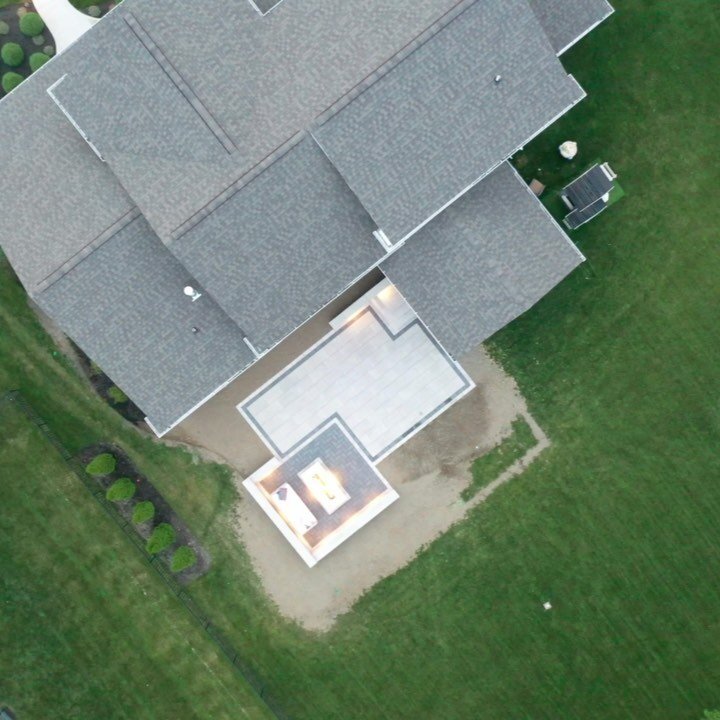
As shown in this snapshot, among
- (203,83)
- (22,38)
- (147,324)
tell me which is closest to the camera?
(203,83)

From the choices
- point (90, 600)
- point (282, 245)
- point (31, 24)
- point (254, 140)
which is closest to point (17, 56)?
point (31, 24)

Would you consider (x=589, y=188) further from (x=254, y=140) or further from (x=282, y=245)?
(x=254, y=140)

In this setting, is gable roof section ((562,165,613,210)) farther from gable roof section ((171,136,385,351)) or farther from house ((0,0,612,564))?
gable roof section ((171,136,385,351))

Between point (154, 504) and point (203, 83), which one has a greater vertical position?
point (203, 83)

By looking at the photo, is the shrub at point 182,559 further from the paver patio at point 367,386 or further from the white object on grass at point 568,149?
the white object on grass at point 568,149

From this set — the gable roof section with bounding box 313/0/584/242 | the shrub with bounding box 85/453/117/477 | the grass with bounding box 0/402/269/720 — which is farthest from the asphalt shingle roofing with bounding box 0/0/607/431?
the grass with bounding box 0/402/269/720

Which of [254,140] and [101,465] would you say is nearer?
[254,140]
